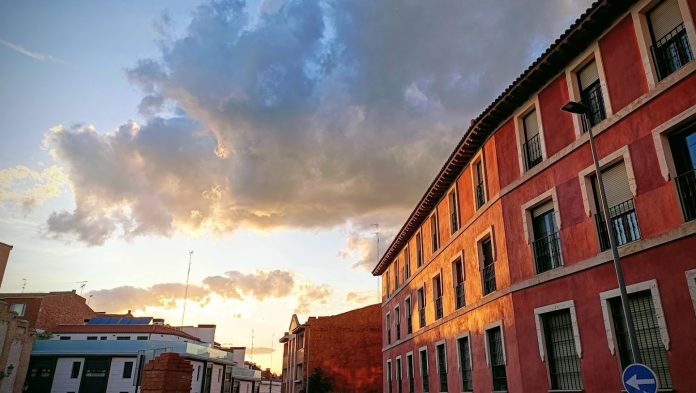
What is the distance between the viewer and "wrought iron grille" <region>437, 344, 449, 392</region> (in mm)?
20578

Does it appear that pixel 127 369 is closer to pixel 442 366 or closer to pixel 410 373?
pixel 410 373

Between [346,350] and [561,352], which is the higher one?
[346,350]

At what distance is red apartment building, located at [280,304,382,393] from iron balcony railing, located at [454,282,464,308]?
2907cm

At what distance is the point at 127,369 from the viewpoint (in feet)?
140

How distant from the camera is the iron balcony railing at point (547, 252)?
13.3m

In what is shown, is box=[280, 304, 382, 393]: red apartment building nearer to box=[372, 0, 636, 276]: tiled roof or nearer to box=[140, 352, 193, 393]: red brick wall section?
box=[372, 0, 636, 276]: tiled roof

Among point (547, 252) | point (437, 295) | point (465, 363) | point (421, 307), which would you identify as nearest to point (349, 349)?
point (421, 307)

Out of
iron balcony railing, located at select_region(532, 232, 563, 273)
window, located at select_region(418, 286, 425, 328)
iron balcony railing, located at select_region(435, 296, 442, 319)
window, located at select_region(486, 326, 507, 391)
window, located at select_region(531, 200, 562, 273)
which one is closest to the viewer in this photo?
iron balcony railing, located at select_region(532, 232, 563, 273)

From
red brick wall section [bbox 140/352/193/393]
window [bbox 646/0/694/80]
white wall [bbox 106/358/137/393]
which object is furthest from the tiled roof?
white wall [bbox 106/358/137/393]

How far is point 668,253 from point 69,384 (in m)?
47.7

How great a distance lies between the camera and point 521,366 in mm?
13859

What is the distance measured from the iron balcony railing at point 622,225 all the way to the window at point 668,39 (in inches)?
119

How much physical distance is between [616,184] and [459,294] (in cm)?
Result: 947

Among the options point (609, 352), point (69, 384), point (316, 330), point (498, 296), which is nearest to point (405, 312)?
point (498, 296)
